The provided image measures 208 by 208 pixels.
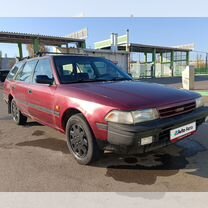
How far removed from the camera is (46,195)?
296 centimetres

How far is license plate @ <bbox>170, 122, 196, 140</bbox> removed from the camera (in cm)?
348

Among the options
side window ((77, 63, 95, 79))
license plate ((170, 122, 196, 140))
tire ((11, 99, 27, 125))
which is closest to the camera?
license plate ((170, 122, 196, 140))

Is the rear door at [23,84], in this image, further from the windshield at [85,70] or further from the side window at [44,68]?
the windshield at [85,70]

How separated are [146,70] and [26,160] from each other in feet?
117

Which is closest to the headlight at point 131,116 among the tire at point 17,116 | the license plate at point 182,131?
the license plate at point 182,131

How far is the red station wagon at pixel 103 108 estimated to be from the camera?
3240 mm

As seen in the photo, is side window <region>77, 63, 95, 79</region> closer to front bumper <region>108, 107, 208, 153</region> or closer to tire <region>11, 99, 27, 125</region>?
front bumper <region>108, 107, 208, 153</region>

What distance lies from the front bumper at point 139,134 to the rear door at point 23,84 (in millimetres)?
2778

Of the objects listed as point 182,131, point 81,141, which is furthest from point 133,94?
point 81,141

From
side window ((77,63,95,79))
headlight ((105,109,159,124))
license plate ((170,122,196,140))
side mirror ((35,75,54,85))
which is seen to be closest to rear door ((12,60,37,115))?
side mirror ((35,75,54,85))

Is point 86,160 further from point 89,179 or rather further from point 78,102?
point 78,102

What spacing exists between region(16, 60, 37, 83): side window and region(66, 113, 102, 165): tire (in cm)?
198

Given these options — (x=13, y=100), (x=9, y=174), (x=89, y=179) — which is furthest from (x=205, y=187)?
(x=13, y=100)

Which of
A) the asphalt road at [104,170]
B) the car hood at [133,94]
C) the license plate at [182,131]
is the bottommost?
the asphalt road at [104,170]
